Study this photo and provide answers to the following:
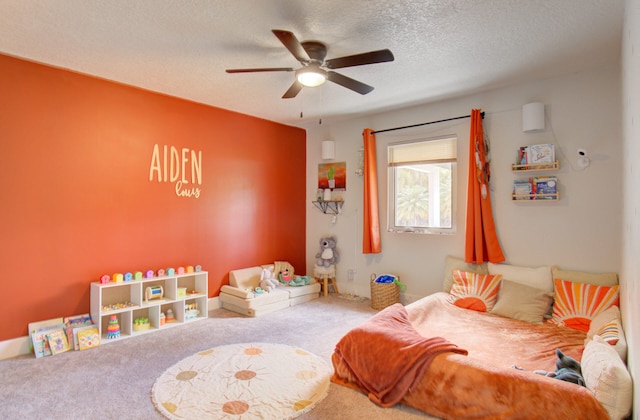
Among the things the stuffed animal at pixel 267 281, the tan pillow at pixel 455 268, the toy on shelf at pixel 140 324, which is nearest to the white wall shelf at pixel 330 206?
the stuffed animal at pixel 267 281

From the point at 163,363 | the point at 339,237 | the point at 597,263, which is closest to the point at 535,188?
the point at 597,263

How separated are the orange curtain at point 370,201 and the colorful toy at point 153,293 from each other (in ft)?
8.16

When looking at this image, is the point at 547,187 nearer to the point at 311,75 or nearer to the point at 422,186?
the point at 422,186

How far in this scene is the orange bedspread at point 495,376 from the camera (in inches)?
71.4

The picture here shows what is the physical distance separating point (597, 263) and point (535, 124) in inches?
54.9

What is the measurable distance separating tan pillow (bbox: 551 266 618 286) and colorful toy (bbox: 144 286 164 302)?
3961mm

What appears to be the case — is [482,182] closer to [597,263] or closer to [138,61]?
[597,263]

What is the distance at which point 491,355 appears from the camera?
249 cm

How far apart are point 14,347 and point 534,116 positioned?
5.13 metres

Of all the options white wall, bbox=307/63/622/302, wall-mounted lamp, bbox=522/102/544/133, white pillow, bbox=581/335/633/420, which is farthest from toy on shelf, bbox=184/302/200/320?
wall-mounted lamp, bbox=522/102/544/133

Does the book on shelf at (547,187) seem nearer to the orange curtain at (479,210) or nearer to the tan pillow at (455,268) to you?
the orange curtain at (479,210)

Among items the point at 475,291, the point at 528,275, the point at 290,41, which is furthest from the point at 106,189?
the point at 528,275

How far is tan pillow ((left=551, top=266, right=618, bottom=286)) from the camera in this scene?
3011 millimetres

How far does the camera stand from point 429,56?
2.98 meters
